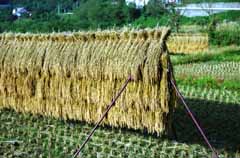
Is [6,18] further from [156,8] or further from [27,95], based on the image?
→ [27,95]

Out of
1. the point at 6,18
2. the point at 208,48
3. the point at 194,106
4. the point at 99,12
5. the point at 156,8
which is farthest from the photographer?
the point at 156,8

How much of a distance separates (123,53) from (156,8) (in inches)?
1864

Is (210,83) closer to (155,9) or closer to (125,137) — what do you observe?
(125,137)

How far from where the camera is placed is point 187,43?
38.5 meters

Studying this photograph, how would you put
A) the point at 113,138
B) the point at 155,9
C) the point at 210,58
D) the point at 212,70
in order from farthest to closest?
1. the point at 155,9
2. the point at 210,58
3. the point at 212,70
4. the point at 113,138

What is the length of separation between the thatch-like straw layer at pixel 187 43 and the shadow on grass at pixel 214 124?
22409 millimetres

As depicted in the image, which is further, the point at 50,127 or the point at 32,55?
the point at 32,55

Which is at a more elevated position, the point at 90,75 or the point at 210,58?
the point at 90,75

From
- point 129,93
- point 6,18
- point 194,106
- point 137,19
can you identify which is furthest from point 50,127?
point 137,19

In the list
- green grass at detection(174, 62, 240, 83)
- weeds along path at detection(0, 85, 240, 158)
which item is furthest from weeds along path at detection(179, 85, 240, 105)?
green grass at detection(174, 62, 240, 83)

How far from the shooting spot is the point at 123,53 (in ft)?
39.1

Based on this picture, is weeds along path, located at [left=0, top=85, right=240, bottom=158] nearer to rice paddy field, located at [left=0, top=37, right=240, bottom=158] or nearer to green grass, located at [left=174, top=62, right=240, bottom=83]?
rice paddy field, located at [left=0, top=37, right=240, bottom=158]

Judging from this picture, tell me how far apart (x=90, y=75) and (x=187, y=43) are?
26.6m

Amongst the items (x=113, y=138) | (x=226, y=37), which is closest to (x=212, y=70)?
(x=113, y=138)
